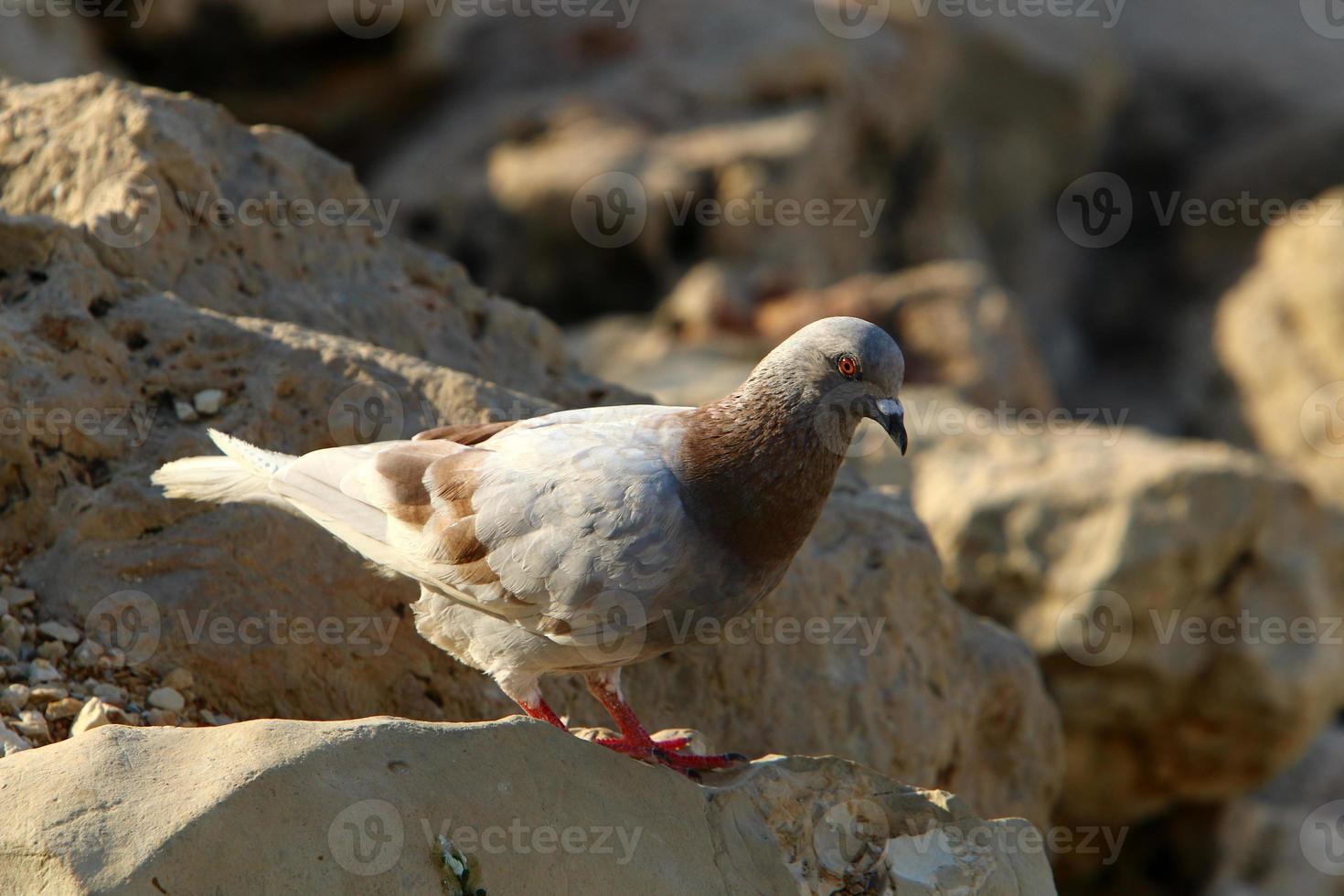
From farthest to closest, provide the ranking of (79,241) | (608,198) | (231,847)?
(608,198) < (79,241) < (231,847)

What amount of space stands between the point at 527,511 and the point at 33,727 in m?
1.59

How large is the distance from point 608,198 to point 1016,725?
8703 millimetres

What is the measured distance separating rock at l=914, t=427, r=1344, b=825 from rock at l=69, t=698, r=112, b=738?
5867mm

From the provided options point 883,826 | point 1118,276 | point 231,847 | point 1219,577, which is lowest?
point 1118,276

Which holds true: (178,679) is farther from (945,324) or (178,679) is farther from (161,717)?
(945,324)

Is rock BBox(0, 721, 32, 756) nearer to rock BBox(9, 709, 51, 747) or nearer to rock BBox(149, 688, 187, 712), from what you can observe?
rock BBox(9, 709, 51, 747)

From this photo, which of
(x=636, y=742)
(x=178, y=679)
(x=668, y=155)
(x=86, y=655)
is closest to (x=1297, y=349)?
(x=668, y=155)

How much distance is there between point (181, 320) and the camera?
5.17m

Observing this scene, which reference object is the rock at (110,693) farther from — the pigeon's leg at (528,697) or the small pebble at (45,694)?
the pigeon's leg at (528,697)

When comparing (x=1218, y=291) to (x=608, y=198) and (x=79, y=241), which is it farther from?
(x=79, y=241)

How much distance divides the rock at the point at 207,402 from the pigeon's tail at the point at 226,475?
1.72ft

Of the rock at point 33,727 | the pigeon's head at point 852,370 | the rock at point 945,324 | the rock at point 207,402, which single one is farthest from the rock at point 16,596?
the rock at point 945,324

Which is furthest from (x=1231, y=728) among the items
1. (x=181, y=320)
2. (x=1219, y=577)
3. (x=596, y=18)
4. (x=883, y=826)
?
(x=596, y=18)

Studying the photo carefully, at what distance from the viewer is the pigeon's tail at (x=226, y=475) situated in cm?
452
